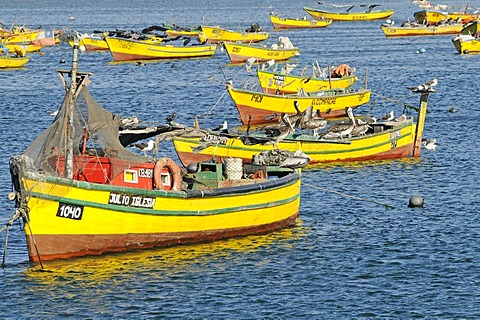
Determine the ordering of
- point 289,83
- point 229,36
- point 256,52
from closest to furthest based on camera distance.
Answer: point 289,83
point 256,52
point 229,36

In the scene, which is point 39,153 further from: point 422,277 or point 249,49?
point 249,49

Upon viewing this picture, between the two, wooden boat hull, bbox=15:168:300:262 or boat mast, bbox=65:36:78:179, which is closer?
wooden boat hull, bbox=15:168:300:262

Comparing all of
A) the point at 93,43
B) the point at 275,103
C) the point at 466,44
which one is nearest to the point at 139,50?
the point at 93,43

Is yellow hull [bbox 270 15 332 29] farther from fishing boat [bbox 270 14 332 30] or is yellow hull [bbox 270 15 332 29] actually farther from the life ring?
the life ring

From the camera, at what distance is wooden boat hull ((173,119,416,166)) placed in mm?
37938

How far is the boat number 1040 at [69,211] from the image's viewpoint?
25.1 meters

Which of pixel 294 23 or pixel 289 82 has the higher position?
pixel 289 82

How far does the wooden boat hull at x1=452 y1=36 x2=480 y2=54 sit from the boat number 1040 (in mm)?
70046

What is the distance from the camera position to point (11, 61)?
268 feet

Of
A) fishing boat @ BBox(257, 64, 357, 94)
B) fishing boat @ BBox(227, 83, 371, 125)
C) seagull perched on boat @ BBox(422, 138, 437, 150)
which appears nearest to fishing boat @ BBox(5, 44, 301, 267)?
seagull perched on boat @ BBox(422, 138, 437, 150)

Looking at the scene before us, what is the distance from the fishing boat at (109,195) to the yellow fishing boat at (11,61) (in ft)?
178

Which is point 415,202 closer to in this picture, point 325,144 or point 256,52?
point 325,144

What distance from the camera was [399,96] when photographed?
64.5 metres

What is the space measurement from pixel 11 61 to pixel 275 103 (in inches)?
1476
